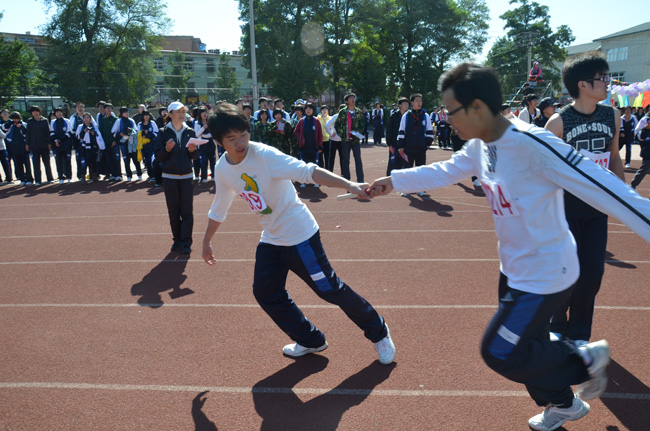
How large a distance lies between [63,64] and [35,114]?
96.3ft

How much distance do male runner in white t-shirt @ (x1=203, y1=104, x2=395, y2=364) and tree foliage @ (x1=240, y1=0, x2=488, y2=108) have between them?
41.8 meters

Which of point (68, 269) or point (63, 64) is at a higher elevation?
point (63, 64)

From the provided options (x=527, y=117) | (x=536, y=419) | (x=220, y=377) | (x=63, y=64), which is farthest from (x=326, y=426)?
(x=63, y=64)

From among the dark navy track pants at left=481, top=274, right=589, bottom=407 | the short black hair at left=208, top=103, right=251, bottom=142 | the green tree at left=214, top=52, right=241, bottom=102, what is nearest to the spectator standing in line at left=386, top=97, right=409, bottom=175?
the short black hair at left=208, top=103, right=251, bottom=142

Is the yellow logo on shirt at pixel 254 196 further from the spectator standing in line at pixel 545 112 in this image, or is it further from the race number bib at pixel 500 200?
the spectator standing in line at pixel 545 112

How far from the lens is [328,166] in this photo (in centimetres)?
1405

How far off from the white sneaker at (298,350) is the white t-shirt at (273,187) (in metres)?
0.95

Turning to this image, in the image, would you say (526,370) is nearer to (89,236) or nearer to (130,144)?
(89,236)

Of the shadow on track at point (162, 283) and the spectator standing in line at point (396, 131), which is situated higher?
the spectator standing in line at point (396, 131)

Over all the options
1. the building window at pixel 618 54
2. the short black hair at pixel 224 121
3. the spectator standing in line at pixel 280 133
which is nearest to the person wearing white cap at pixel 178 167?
the short black hair at pixel 224 121

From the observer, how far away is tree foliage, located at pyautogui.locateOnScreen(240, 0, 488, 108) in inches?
1747

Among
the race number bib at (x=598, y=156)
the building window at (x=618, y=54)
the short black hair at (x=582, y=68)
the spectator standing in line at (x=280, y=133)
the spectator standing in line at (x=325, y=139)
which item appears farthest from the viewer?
the building window at (x=618, y=54)

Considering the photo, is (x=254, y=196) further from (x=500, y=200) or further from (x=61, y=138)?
(x=61, y=138)

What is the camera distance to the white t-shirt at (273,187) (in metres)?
3.38
